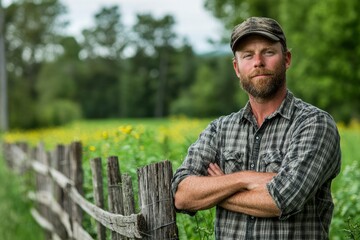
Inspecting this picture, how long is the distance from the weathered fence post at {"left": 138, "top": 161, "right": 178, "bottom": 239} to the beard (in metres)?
0.63

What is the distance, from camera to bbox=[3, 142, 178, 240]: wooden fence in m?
3.66

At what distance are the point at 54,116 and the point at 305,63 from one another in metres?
13.3

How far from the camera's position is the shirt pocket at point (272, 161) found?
3283 mm

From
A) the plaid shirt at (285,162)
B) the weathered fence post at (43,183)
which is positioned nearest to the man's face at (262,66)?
the plaid shirt at (285,162)

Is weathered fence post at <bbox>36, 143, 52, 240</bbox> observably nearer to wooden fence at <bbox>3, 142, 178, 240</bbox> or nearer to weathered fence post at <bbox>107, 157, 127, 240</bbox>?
wooden fence at <bbox>3, 142, 178, 240</bbox>

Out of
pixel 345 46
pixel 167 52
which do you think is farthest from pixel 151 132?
pixel 167 52

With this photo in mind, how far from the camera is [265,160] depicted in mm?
3326

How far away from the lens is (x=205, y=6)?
38188 mm

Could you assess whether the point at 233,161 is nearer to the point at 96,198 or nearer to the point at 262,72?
the point at 262,72

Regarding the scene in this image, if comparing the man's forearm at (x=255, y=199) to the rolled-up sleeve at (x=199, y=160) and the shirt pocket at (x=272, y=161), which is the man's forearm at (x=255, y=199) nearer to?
the shirt pocket at (x=272, y=161)

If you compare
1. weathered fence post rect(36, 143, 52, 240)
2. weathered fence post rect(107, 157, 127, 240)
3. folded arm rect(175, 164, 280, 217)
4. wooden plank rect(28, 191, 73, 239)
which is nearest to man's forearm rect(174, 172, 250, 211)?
folded arm rect(175, 164, 280, 217)

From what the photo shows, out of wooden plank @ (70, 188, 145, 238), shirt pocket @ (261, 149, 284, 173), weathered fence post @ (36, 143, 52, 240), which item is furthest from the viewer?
weathered fence post @ (36, 143, 52, 240)

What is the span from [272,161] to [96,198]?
7.84 feet

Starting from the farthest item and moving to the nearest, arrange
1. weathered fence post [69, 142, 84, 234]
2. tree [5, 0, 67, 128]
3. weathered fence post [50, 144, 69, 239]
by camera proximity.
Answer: tree [5, 0, 67, 128]
weathered fence post [50, 144, 69, 239]
weathered fence post [69, 142, 84, 234]
